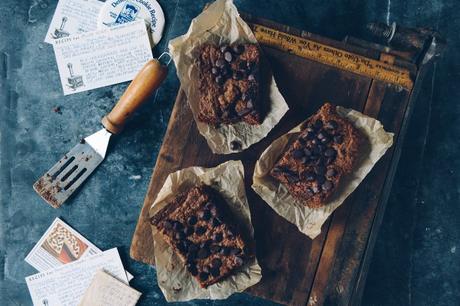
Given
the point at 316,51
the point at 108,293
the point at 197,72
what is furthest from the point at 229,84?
the point at 108,293

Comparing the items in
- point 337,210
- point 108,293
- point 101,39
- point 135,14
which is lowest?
point 108,293

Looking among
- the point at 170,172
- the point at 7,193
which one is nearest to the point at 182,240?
the point at 170,172

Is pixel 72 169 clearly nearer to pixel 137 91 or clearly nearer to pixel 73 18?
pixel 137 91

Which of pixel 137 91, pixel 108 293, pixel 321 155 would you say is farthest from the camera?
pixel 108 293

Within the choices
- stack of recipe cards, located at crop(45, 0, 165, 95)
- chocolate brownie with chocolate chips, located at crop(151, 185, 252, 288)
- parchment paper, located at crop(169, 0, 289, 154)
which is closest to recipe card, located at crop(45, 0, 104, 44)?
stack of recipe cards, located at crop(45, 0, 165, 95)

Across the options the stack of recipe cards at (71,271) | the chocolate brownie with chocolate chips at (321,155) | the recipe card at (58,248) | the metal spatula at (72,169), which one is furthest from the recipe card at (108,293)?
the chocolate brownie with chocolate chips at (321,155)

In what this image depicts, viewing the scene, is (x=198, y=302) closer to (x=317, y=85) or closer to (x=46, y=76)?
(x=317, y=85)
